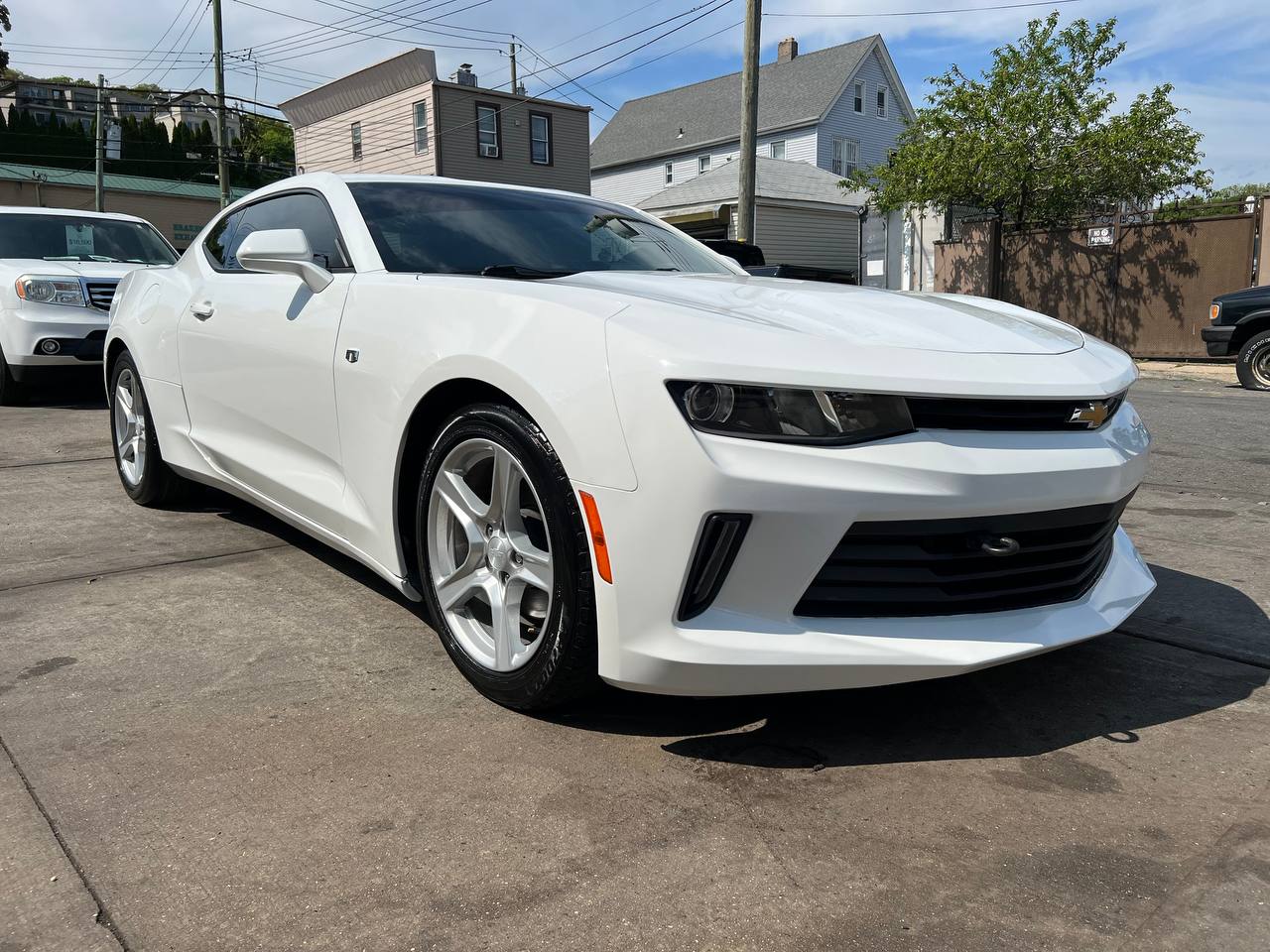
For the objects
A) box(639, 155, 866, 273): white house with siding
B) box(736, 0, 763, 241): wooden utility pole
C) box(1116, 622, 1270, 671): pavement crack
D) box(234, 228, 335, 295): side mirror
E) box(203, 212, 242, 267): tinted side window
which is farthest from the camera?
box(639, 155, 866, 273): white house with siding

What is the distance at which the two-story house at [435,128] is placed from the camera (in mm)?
31016

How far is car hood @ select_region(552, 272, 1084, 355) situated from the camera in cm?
241

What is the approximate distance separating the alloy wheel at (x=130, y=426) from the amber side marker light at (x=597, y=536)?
125 inches

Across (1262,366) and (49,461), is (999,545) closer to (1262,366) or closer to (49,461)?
(49,461)

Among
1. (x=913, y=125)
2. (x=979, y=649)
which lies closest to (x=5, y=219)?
Result: (x=979, y=649)

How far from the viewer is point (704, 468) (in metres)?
2.11

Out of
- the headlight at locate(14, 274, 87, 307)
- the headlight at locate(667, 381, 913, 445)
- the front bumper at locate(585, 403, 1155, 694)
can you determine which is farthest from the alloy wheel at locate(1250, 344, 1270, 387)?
the headlight at locate(14, 274, 87, 307)

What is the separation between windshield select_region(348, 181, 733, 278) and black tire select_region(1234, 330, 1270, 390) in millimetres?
9390

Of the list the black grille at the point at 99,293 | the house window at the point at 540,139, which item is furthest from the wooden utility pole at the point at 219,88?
the black grille at the point at 99,293

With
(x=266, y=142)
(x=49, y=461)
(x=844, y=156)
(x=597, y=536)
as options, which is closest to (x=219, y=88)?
(x=844, y=156)

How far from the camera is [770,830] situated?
2.11 meters

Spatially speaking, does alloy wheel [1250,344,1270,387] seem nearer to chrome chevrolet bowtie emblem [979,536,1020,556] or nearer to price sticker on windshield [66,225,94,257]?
chrome chevrolet bowtie emblem [979,536,1020,556]

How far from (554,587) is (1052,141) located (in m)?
18.6

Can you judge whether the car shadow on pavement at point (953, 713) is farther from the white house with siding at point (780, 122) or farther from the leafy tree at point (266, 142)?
the leafy tree at point (266, 142)
